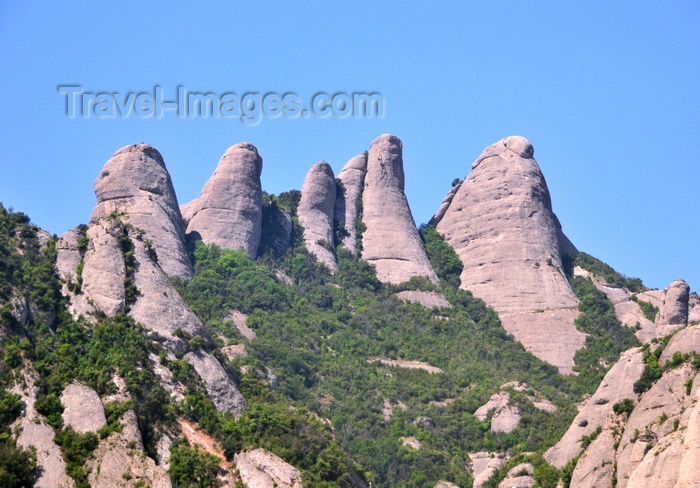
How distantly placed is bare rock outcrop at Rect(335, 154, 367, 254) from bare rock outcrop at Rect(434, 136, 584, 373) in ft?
25.8

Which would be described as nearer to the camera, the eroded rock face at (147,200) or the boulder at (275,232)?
the eroded rock face at (147,200)

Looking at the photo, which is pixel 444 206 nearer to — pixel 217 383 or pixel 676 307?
pixel 676 307

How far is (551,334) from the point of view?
8875 cm

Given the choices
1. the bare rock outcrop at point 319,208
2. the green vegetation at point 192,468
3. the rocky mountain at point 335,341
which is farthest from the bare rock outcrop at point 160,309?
the bare rock outcrop at point 319,208

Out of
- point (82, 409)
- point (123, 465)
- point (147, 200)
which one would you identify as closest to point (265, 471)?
point (123, 465)

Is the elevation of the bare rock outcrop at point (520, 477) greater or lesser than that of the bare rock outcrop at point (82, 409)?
lesser

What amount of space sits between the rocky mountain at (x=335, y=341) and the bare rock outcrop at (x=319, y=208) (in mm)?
180

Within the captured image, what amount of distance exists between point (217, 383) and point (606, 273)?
4984cm

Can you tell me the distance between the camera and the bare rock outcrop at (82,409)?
49.8 meters

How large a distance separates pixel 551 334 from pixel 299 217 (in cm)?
2411

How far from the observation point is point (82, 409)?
166 feet

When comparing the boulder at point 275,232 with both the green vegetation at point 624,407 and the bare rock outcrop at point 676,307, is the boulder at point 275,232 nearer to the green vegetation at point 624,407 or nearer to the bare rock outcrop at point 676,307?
the bare rock outcrop at point 676,307

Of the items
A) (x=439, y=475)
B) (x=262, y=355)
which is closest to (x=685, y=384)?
(x=439, y=475)

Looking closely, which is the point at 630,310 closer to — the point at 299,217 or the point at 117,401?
the point at 299,217
